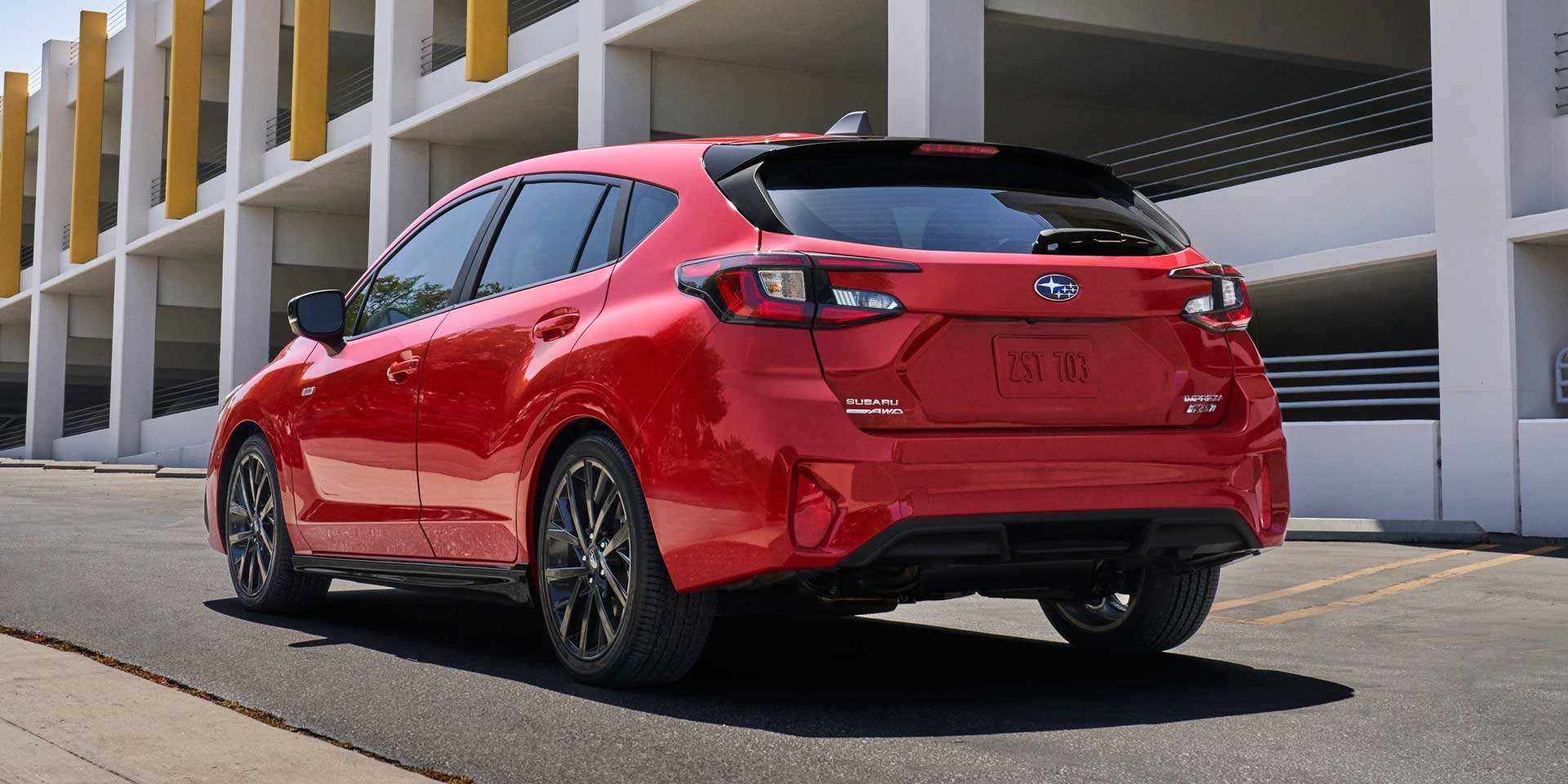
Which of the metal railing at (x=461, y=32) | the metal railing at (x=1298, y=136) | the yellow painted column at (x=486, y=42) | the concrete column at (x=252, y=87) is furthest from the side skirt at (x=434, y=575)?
the concrete column at (x=252, y=87)

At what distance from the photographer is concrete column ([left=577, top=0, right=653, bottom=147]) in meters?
21.1

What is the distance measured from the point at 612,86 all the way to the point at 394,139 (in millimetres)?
6978

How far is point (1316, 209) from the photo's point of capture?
594 inches

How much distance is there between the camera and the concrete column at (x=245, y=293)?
32.0 m

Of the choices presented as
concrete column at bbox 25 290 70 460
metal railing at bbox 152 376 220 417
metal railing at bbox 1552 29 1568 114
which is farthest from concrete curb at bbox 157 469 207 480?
metal railing at bbox 1552 29 1568 114

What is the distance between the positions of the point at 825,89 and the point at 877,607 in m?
18.8

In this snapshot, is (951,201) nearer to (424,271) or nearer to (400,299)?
(424,271)

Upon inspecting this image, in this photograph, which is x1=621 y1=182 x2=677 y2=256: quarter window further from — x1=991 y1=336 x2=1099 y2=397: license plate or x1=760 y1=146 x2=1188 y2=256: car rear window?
x1=991 y1=336 x2=1099 y2=397: license plate

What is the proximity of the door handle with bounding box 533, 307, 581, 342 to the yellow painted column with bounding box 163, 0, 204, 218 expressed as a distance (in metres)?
32.1

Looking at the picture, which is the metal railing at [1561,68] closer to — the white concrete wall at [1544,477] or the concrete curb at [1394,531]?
the white concrete wall at [1544,477]

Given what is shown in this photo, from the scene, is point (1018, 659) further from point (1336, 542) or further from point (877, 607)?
point (1336, 542)

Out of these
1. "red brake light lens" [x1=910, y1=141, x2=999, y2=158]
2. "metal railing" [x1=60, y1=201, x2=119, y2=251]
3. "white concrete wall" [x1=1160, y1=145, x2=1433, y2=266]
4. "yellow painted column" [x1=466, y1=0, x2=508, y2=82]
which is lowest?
"red brake light lens" [x1=910, y1=141, x2=999, y2=158]

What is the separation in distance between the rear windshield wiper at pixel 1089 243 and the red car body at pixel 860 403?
6 centimetres

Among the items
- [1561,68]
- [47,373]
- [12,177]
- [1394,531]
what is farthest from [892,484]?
[12,177]
